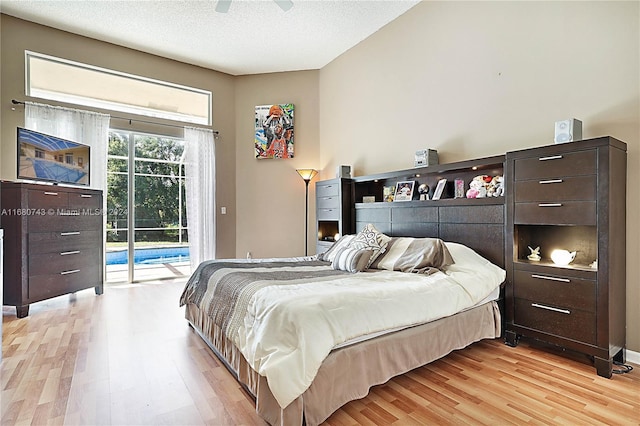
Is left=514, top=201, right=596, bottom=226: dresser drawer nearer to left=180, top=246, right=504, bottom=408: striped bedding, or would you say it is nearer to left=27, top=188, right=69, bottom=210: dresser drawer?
left=180, top=246, right=504, bottom=408: striped bedding

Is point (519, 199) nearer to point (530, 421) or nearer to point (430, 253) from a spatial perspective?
point (430, 253)

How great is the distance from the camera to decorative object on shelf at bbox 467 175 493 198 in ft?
10.0

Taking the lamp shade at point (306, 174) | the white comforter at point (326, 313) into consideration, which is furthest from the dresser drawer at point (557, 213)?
the lamp shade at point (306, 174)

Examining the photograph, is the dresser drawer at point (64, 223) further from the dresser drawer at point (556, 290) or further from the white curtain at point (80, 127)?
the dresser drawer at point (556, 290)

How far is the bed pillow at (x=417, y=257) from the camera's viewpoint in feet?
8.81

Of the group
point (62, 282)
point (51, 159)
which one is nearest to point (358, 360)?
point (62, 282)

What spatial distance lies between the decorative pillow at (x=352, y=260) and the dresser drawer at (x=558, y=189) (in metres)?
1.27

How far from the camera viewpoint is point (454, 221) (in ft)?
10.5

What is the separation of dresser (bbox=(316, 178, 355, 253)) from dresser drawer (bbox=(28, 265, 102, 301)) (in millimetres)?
2910

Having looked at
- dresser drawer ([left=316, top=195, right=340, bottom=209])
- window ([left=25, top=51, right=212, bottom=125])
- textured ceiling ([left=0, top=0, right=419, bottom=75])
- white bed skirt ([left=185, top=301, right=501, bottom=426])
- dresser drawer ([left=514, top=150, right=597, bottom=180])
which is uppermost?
textured ceiling ([left=0, top=0, right=419, bottom=75])

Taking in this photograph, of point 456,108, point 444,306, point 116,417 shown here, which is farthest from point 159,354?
point 456,108

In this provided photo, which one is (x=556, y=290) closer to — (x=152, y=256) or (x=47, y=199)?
(x=47, y=199)

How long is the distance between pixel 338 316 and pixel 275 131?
14.3 feet

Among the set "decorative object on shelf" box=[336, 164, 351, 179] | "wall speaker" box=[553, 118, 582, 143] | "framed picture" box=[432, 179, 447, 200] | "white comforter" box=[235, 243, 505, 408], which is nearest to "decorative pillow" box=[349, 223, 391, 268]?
"white comforter" box=[235, 243, 505, 408]
